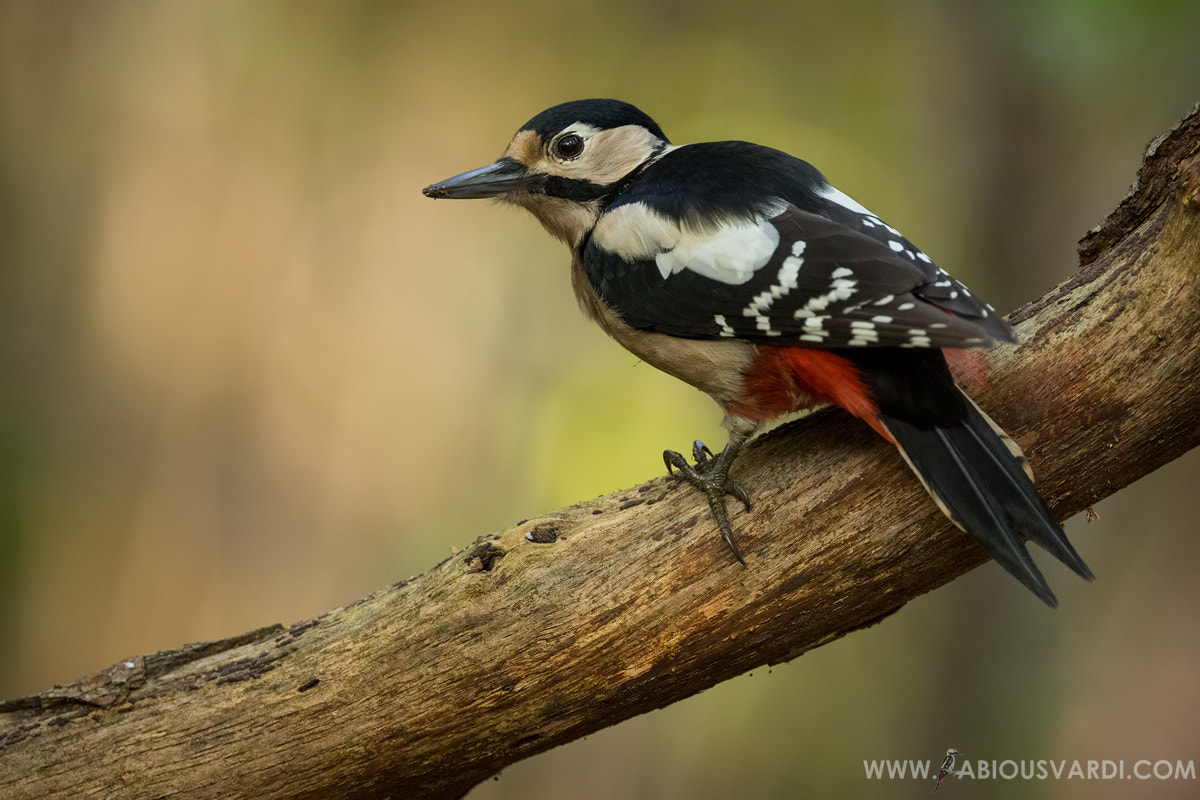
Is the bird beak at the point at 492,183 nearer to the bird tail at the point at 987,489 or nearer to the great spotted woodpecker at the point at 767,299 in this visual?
the great spotted woodpecker at the point at 767,299

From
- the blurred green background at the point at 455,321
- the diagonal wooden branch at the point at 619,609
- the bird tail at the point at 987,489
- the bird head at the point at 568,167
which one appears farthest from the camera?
the blurred green background at the point at 455,321

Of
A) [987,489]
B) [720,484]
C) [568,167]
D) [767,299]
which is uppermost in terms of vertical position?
[568,167]

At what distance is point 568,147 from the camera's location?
109 inches

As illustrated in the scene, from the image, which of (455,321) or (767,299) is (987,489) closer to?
(767,299)

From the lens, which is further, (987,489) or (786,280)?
(786,280)

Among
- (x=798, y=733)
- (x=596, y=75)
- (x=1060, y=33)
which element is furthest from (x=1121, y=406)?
(x=596, y=75)

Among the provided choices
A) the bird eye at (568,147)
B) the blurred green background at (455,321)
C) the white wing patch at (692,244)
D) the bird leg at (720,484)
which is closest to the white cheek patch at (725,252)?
the white wing patch at (692,244)

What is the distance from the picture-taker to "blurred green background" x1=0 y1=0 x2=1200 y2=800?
13.7 ft

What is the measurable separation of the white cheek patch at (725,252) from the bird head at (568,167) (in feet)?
1.53

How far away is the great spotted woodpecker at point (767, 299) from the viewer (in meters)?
1.99

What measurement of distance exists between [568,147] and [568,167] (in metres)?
0.06

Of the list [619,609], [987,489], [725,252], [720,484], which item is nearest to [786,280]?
[725,252]

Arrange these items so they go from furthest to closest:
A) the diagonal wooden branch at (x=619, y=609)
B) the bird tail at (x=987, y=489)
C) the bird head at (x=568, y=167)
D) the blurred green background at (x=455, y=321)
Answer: the blurred green background at (x=455, y=321) < the bird head at (x=568, y=167) < the diagonal wooden branch at (x=619, y=609) < the bird tail at (x=987, y=489)

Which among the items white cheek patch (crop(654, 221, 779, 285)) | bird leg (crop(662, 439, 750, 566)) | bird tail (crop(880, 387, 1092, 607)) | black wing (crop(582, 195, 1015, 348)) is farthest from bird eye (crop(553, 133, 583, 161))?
bird tail (crop(880, 387, 1092, 607))
